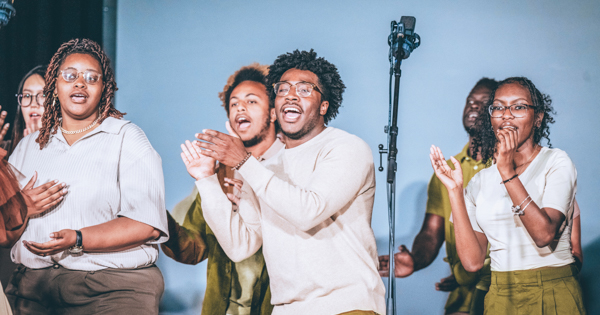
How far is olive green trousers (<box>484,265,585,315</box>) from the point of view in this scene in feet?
9.86

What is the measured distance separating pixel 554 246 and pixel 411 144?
1.13 meters

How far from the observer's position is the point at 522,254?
10.2ft

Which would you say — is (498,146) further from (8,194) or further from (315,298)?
(8,194)

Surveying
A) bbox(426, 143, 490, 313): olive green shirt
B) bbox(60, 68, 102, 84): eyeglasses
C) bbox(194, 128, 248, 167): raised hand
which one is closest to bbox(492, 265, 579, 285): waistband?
bbox(426, 143, 490, 313): olive green shirt

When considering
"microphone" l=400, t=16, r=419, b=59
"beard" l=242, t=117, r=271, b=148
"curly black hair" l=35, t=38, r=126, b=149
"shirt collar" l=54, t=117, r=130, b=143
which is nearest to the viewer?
"microphone" l=400, t=16, r=419, b=59

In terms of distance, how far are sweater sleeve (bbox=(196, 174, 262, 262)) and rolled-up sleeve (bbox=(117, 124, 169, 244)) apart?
34cm

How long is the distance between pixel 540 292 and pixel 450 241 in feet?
2.20

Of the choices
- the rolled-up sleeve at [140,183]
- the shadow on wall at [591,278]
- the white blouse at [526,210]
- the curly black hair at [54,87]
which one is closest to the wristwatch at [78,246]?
the rolled-up sleeve at [140,183]

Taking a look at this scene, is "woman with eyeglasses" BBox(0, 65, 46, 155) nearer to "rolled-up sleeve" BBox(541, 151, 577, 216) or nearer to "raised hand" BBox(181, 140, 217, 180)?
"raised hand" BBox(181, 140, 217, 180)

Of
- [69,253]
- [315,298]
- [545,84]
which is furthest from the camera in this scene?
[545,84]

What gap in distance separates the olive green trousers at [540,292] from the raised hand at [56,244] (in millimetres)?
2467

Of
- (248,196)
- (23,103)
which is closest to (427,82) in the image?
(248,196)

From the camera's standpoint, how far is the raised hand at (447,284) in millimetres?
3533

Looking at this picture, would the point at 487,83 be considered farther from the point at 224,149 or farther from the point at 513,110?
the point at 224,149
